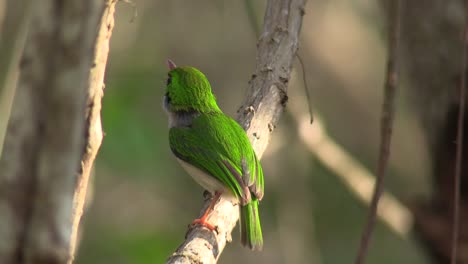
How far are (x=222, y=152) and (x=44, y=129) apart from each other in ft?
8.78

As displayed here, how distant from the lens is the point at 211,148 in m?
4.05

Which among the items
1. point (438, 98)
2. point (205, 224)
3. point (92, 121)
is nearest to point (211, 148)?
point (205, 224)

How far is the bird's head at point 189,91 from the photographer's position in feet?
14.1

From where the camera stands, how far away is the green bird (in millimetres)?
3680

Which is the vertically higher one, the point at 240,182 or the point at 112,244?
the point at 240,182

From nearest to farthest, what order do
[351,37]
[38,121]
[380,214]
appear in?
[38,121] < [380,214] < [351,37]

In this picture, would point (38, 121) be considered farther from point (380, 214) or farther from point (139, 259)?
point (139, 259)

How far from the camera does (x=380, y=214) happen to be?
5.62 metres

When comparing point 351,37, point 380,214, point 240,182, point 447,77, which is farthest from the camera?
point 351,37

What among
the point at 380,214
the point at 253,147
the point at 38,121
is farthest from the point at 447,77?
the point at 38,121

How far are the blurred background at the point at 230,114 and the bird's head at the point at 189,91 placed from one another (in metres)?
3.19

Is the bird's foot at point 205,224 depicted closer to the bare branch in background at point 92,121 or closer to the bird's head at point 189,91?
the bird's head at point 189,91

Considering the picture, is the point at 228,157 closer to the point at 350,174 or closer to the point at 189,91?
the point at 189,91

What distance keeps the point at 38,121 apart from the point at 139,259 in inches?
313
